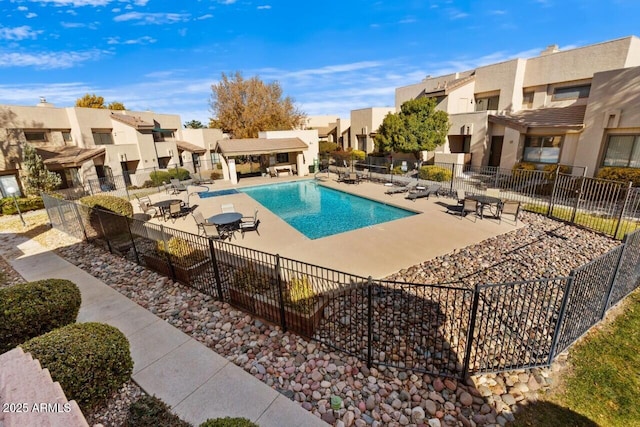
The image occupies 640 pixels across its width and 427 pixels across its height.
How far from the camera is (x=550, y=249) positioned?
980cm

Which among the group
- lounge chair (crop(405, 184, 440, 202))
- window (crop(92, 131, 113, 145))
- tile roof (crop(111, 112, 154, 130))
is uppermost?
tile roof (crop(111, 112, 154, 130))

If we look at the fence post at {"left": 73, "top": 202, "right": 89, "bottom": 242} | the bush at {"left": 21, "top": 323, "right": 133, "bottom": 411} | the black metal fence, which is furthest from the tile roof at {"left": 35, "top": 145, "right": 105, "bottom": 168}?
the bush at {"left": 21, "top": 323, "right": 133, "bottom": 411}

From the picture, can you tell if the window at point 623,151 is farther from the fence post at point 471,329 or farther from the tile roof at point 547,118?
the fence post at point 471,329


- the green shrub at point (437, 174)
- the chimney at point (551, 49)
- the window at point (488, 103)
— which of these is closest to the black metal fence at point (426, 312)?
the green shrub at point (437, 174)

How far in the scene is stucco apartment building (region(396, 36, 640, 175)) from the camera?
1562 centimetres

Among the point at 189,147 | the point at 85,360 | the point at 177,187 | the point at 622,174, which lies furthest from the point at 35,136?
the point at 622,174

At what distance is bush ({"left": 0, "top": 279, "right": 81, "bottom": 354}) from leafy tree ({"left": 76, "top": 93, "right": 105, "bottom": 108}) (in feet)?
175

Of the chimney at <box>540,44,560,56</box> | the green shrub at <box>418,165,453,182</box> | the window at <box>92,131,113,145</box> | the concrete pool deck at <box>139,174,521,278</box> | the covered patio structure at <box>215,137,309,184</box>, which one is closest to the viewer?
the concrete pool deck at <box>139,174,521,278</box>

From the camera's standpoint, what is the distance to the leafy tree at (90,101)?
1796 inches

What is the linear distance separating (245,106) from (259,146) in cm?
2084

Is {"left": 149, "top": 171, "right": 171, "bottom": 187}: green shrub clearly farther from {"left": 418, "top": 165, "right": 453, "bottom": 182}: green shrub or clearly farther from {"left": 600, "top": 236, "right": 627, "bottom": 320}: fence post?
{"left": 600, "top": 236, "right": 627, "bottom": 320}: fence post

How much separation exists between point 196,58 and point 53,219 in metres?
25.4

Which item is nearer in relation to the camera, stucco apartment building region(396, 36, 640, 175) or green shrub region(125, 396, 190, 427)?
green shrub region(125, 396, 190, 427)

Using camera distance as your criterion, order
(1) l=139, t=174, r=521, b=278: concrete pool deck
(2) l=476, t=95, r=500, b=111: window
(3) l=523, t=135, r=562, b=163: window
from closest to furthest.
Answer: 1. (1) l=139, t=174, r=521, b=278: concrete pool deck
2. (3) l=523, t=135, r=562, b=163: window
3. (2) l=476, t=95, r=500, b=111: window
